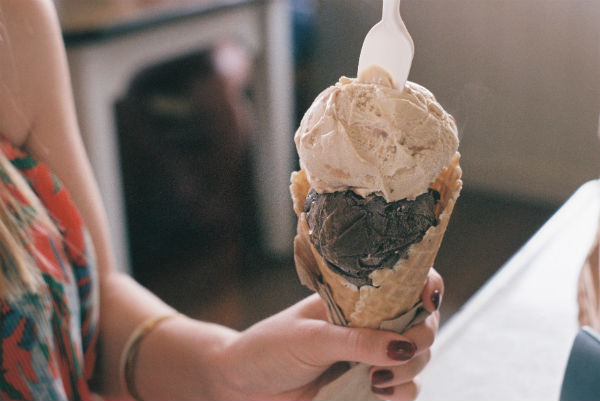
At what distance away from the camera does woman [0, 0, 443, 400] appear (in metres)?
0.48

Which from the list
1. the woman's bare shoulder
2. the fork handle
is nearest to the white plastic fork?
the fork handle

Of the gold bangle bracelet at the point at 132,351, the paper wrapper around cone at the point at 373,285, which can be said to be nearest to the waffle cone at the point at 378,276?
the paper wrapper around cone at the point at 373,285

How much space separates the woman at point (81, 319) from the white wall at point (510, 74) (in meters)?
0.13

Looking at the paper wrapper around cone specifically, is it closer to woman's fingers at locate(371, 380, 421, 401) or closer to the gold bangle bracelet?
woman's fingers at locate(371, 380, 421, 401)

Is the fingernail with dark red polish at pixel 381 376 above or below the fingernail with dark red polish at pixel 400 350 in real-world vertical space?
below

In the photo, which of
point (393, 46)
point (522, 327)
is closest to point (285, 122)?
point (393, 46)

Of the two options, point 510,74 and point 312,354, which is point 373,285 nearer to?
point 312,354

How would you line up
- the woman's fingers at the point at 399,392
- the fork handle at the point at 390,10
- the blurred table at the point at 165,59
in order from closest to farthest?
the fork handle at the point at 390,10 < the woman's fingers at the point at 399,392 < the blurred table at the point at 165,59

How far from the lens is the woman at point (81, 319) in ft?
1.58

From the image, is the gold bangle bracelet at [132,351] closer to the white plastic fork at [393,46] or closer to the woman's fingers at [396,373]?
the woman's fingers at [396,373]

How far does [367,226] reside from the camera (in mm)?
385

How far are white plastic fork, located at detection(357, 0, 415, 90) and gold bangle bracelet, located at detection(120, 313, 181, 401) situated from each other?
0.40 meters

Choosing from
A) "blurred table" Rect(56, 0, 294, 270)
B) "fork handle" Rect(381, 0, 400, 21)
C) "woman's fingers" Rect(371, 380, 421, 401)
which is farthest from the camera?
"blurred table" Rect(56, 0, 294, 270)

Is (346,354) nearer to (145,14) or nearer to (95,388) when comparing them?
(95,388)
